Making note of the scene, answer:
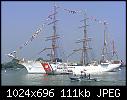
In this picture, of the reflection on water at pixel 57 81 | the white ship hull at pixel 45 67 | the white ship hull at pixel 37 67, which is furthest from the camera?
the white ship hull at pixel 37 67

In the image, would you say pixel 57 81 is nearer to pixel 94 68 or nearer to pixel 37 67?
pixel 37 67

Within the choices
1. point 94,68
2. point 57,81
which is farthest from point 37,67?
point 57,81

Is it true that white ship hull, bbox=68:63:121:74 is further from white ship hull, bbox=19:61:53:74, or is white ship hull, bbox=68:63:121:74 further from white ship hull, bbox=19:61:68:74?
white ship hull, bbox=19:61:53:74

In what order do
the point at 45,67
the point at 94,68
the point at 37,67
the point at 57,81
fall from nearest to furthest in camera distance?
the point at 57,81, the point at 45,67, the point at 37,67, the point at 94,68

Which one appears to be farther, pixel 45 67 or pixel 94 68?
pixel 94 68

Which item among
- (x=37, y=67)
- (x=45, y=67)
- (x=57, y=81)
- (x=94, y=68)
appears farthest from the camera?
(x=94, y=68)

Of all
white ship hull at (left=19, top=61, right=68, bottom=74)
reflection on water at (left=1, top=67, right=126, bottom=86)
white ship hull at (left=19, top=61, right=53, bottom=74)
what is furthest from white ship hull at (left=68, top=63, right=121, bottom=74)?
reflection on water at (left=1, top=67, right=126, bottom=86)

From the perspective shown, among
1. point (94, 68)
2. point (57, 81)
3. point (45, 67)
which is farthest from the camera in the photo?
point (94, 68)

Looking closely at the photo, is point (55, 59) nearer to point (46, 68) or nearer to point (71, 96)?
point (46, 68)

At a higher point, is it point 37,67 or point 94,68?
point 37,67

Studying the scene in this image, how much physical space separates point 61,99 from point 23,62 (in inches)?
2423

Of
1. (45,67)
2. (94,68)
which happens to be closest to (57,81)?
(45,67)

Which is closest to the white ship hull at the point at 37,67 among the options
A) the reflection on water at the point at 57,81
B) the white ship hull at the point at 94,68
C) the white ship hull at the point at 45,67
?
the white ship hull at the point at 45,67

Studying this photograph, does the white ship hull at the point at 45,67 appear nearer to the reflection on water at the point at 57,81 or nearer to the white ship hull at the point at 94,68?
the white ship hull at the point at 94,68
